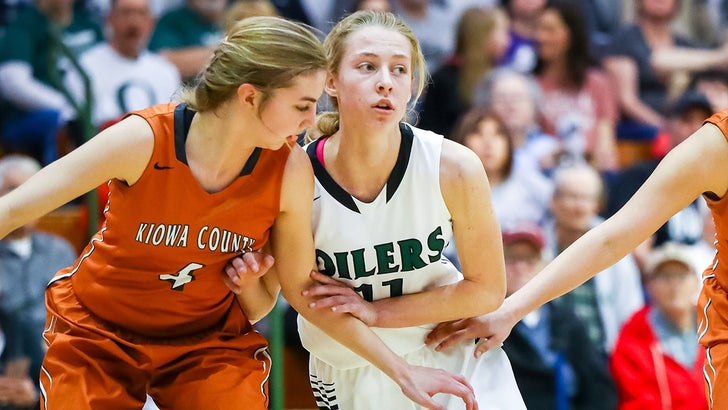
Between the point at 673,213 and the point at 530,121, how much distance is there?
3688mm

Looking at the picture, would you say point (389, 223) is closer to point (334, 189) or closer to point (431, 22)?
point (334, 189)

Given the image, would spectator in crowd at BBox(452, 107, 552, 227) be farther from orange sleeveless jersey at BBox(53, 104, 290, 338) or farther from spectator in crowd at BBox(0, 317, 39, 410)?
orange sleeveless jersey at BBox(53, 104, 290, 338)

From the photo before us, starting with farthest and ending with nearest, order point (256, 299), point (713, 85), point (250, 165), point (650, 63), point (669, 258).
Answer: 1. point (650, 63)
2. point (713, 85)
3. point (669, 258)
4. point (256, 299)
5. point (250, 165)

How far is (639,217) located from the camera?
2.96m

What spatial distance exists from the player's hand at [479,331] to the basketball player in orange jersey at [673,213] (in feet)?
0.47

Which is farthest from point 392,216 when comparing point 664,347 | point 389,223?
point 664,347

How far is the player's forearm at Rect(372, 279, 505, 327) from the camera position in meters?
3.18

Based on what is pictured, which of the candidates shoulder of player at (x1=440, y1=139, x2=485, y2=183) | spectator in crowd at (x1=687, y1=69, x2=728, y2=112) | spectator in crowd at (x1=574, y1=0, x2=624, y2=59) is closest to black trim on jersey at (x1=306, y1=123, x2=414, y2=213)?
shoulder of player at (x1=440, y1=139, x2=485, y2=183)

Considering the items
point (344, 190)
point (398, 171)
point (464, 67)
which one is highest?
point (464, 67)

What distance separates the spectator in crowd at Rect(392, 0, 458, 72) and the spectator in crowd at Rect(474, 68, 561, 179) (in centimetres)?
40

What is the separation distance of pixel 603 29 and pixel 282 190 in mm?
4825

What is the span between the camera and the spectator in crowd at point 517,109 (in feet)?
21.2

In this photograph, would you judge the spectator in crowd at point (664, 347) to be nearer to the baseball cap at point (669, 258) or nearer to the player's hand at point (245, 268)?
the baseball cap at point (669, 258)

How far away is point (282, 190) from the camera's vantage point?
302 cm
